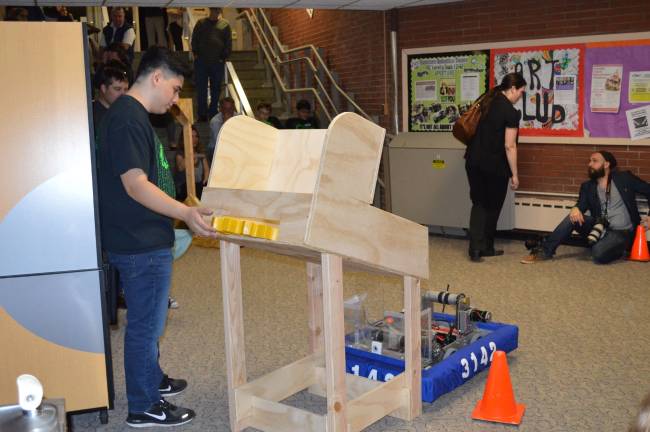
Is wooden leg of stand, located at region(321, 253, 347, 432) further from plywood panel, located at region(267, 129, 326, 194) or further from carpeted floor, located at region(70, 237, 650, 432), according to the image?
carpeted floor, located at region(70, 237, 650, 432)

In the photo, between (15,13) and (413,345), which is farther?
(15,13)

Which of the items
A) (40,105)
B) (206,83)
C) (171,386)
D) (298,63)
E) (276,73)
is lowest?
(171,386)

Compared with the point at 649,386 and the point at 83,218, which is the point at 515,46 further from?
the point at 83,218

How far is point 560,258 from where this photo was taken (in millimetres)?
6238

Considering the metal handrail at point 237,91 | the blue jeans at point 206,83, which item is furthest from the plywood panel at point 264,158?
the blue jeans at point 206,83

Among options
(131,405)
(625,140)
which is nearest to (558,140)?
(625,140)

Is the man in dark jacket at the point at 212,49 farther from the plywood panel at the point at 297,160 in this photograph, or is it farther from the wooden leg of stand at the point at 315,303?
the plywood panel at the point at 297,160

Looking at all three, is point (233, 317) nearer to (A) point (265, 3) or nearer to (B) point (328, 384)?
(B) point (328, 384)

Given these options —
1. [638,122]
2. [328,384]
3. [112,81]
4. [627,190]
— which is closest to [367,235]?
[328,384]

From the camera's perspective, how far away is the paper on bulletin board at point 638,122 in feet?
20.2

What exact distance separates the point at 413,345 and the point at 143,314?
1131 millimetres

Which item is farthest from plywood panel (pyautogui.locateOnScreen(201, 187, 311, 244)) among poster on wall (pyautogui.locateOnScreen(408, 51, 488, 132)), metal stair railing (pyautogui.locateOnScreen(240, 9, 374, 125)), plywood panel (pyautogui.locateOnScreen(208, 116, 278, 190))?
metal stair railing (pyautogui.locateOnScreen(240, 9, 374, 125))

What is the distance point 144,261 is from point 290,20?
7.79 metres

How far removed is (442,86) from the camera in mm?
7629
